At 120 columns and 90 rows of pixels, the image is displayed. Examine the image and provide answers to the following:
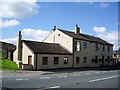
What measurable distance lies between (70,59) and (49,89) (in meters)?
19.2

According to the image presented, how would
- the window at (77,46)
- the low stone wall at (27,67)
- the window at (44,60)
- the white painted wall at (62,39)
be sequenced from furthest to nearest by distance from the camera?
the window at (77,46)
the white painted wall at (62,39)
the window at (44,60)
the low stone wall at (27,67)

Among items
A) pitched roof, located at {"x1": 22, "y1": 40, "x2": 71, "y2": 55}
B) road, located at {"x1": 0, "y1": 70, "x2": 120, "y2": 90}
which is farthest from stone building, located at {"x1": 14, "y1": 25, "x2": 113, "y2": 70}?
road, located at {"x1": 0, "y1": 70, "x2": 120, "y2": 90}

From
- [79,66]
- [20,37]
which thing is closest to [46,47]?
[20,37]

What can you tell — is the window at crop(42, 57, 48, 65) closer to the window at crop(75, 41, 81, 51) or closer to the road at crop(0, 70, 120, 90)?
the window at crop(75, 41, 81, 51)

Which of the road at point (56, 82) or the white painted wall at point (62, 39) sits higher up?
the white painted wall at point (62, 39)

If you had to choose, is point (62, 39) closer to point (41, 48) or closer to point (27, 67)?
point (41, 48)

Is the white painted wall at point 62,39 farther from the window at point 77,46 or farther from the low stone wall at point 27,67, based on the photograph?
the low stone wall at point 27,67

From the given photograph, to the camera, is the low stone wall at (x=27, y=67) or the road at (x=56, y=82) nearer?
the road at (x=56, y=82)

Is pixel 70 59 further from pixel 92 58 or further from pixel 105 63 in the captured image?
pixel 105 63

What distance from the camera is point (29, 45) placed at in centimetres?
2458

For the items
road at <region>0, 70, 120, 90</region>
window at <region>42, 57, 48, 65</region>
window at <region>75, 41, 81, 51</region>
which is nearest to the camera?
road at <region>0, 70, 120, 90</region>

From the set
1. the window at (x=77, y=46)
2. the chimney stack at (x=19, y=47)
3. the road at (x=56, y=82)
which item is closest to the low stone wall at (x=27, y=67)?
the chimney stack at (x=19, y=47)

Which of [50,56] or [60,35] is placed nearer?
[50,56]

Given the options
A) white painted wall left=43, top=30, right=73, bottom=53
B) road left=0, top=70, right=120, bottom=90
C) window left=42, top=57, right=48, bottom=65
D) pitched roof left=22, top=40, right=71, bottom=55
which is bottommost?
road left=0, top=70, right=120, bottom=90
